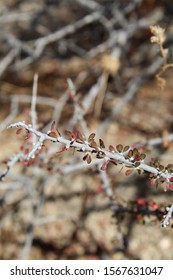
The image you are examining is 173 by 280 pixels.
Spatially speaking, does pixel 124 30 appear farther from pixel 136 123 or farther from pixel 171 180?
pixel 171 180

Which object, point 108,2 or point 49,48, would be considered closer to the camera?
point 108,2

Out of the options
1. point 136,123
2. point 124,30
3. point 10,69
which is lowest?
point 136,123

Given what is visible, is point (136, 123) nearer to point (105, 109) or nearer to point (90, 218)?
point (105, 109)

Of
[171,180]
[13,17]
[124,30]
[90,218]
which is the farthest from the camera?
[13,17]

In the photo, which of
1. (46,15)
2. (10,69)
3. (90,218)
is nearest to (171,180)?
(90,218)
